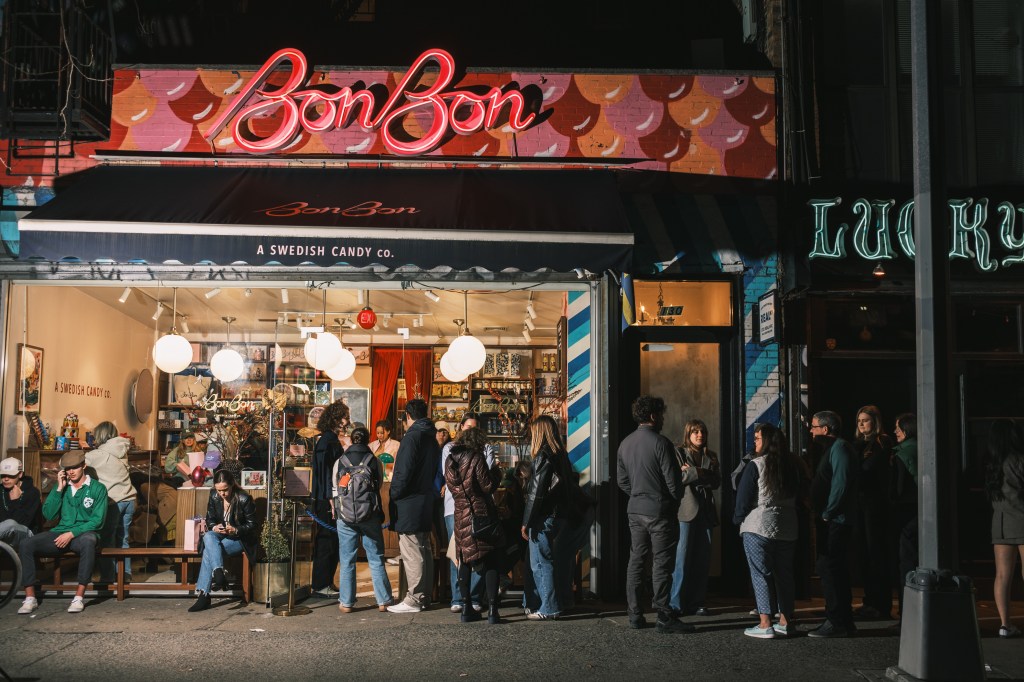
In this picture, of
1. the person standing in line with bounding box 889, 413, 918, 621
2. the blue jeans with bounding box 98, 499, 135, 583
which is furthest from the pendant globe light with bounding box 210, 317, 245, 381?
the person standing in line with bounding box 889, 413, 918, 621

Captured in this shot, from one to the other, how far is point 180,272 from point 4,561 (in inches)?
130

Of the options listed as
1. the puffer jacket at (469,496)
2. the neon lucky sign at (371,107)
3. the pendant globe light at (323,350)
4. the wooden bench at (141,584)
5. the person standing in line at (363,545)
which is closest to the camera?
the puffer jacket at (469,496)

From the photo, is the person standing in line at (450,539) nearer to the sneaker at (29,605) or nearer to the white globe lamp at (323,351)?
the white globe lamp at (323,351)

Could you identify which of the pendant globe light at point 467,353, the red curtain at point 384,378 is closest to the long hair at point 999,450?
the pendant globe light at point 467,353

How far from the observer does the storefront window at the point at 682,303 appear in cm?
974

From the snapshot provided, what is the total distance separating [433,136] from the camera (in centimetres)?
969

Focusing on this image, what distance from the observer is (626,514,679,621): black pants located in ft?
25.4

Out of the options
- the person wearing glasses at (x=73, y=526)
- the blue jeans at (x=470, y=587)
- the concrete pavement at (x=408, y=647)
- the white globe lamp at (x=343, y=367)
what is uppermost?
the white globe lamp at (x=343, y=367)

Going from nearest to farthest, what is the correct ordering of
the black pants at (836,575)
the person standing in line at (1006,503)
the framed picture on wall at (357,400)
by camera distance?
the black pants at (836,575) < the person standing in line at (1006,503) < the framed picture on wall at (357,400)

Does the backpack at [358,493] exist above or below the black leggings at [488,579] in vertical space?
above

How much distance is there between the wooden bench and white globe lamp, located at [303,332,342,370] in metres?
2.89

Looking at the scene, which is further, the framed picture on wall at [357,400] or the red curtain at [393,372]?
the framed picture on wall at [357,400]

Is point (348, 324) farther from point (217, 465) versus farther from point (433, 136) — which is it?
point (433, 136)

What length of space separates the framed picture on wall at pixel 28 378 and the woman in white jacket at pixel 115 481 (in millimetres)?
788
